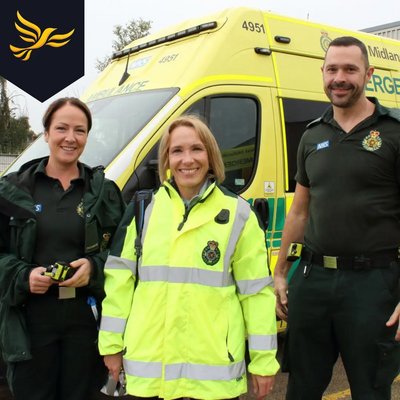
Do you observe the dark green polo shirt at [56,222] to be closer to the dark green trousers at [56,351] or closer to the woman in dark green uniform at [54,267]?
the woman in dark green uniform at [54,267]

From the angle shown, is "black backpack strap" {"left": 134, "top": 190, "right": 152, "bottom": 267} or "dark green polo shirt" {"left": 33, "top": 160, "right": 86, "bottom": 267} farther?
"dark green polo shirt" {"left": 33, "top": 160, "right": 86, "bottom": 267}

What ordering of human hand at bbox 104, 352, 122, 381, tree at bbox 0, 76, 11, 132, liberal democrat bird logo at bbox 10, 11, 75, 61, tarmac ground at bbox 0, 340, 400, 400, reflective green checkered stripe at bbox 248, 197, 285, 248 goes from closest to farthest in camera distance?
human hand at bbox 104, 352, 122, 381 < tarmac ground at bbox 0, 340, 400, 400 < reflective green checkered stripe at bbox 248, 197, 285, 248 < liberal democrat bird logo at bbox 10, 11, 75, 61 < tree at bbox 0, 76, 11, 132

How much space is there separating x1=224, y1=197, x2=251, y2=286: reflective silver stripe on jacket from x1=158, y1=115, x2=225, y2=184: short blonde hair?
179 mm

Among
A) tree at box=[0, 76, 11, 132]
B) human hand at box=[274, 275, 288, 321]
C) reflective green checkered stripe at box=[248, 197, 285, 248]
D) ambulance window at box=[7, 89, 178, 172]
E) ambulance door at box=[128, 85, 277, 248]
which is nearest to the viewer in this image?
human hand at box=[274, 275, 288, 321]

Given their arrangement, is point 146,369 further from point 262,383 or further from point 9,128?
point 9,128

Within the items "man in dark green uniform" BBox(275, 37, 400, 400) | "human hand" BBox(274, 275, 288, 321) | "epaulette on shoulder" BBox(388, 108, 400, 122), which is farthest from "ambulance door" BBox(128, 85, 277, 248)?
"epaulette on shoulder" BBox(388, 108, 400, 122)

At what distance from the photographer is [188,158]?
1.83 m

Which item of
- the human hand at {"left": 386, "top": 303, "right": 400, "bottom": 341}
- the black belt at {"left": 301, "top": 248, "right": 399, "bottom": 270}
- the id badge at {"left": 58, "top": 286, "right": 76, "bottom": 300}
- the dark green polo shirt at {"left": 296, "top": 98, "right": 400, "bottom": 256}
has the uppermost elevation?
Answer: the dark green polo shirt at {"left": 296, "top": 98, "right": 400, "bottom": 256}

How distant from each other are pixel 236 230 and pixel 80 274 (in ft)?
2.30

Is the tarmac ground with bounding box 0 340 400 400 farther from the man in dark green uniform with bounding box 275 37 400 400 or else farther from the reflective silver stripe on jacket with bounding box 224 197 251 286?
the reflective silver stripe on jacket with bounding box 224 197 251 286

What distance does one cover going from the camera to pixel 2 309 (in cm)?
Answer: 201

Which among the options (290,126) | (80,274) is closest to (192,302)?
(80,274)

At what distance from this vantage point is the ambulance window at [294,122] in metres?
3.79

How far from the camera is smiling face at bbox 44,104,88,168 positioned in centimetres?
204
